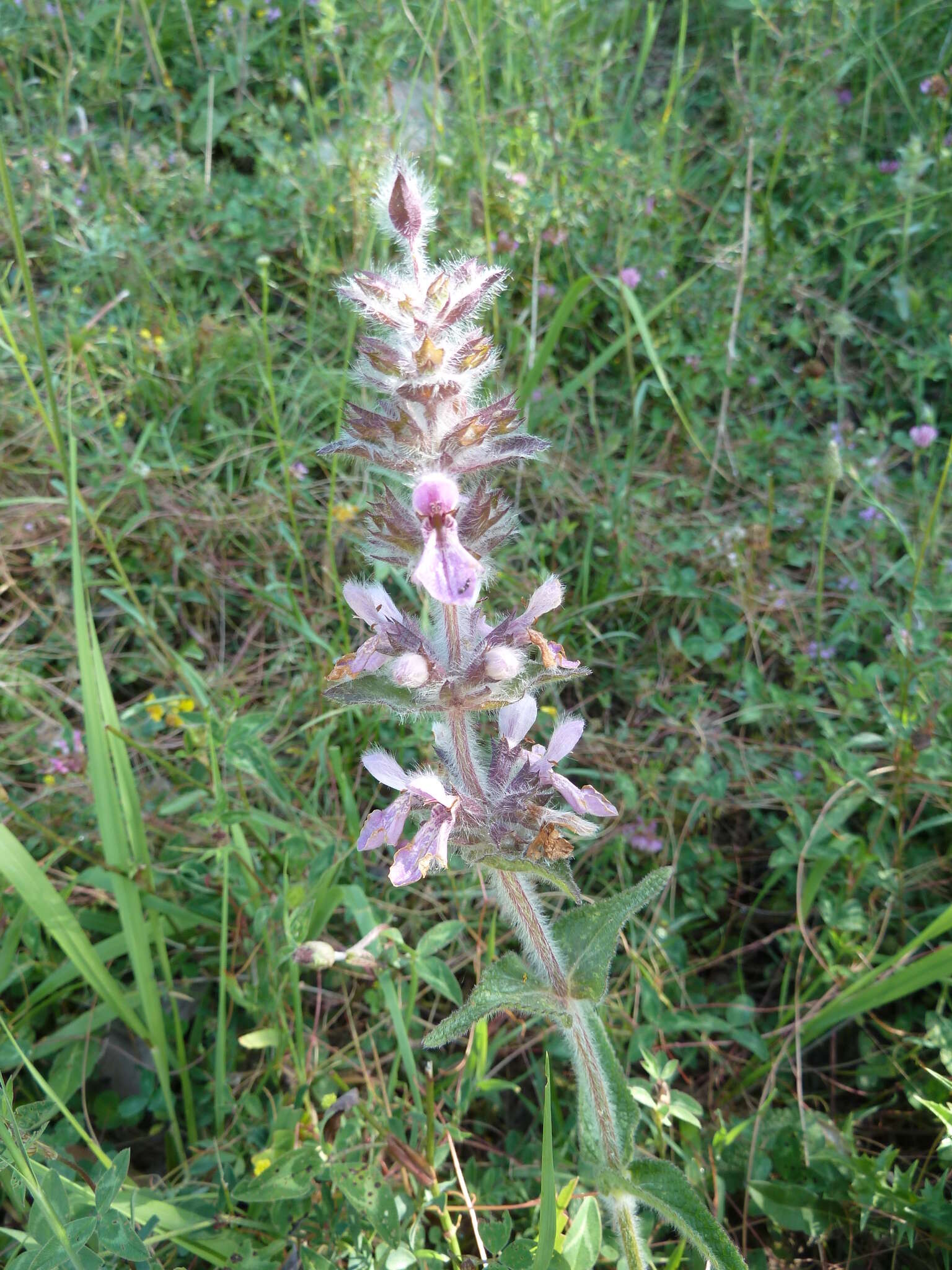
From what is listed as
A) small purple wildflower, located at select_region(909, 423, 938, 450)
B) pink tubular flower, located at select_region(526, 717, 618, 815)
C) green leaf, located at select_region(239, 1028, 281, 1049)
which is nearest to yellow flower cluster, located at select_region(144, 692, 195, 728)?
green leaf, located at select_region(239, 1028, 281, 1049)

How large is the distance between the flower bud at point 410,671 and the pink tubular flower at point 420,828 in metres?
0.21

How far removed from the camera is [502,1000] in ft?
5.81

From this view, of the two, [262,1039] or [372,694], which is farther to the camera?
[262,1039]

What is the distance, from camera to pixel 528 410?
10.8 ft

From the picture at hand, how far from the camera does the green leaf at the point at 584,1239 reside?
1723 millimetres

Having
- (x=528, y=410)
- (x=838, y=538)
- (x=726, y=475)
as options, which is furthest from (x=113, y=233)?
(x=838, y=538)

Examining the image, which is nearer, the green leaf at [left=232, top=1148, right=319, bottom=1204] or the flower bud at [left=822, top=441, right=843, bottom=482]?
the green leaf at [left=232, top=1148, right=319, bottom=1204]

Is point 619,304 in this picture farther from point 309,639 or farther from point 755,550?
point 309,639

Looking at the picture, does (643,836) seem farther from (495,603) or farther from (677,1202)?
(677,1202)

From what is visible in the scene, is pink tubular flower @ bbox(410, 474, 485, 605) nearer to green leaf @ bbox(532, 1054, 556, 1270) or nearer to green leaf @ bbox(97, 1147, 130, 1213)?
green leaf @ bbox(532, 1054, 556, 1270)

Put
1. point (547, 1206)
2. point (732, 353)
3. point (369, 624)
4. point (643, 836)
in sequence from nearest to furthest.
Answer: point (547, 1206)
point (369, 624)
point (643, 836)
point (732, 353)

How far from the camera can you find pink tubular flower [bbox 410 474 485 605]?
61.9 inches

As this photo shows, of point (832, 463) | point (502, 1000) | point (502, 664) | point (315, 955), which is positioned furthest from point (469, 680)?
point (832, 463)

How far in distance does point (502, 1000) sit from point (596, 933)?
0.94 feet
